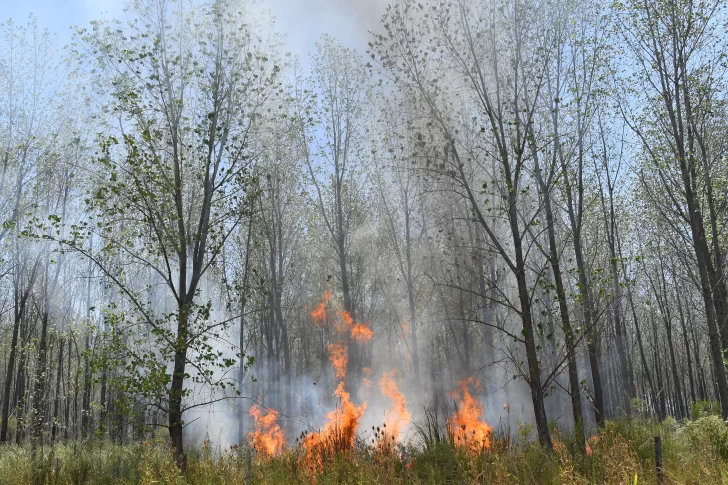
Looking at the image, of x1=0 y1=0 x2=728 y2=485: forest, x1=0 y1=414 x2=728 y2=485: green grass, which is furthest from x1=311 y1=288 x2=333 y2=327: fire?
x1=0 y1=414 x2=728 y2=485: green grass

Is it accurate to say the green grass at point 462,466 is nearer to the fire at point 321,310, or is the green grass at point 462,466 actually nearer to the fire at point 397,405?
the fire at point 397,405

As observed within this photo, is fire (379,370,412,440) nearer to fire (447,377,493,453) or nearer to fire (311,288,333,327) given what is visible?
fire (447,377,493,453)

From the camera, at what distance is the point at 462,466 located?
812 centimetres

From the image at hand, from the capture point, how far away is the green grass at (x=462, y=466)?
284 inches

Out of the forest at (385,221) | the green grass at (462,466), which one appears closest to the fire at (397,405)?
the forest at (385,221)

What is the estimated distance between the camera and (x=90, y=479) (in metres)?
11.2

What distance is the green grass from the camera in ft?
23.7

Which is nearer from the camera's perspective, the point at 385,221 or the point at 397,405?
the point at 397,405

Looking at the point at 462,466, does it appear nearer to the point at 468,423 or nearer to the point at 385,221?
the point at 468,423

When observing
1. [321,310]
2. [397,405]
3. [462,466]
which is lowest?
[462,466]

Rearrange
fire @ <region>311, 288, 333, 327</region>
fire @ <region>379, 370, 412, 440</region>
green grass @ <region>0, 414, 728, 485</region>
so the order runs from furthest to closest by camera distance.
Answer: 1. fire @ <region>311, 288, 333, 327</region>
2. fire @ <region>379, 370, 412, 440</region>
3. green grass @ <region>0, 414, 728, 485</region>

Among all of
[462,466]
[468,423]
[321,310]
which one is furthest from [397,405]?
[462,466]

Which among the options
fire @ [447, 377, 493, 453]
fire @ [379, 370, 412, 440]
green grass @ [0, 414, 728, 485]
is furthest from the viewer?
fire @ [379, 370, 412, 440]

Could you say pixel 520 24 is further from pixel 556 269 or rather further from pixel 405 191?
pixel 405 191
